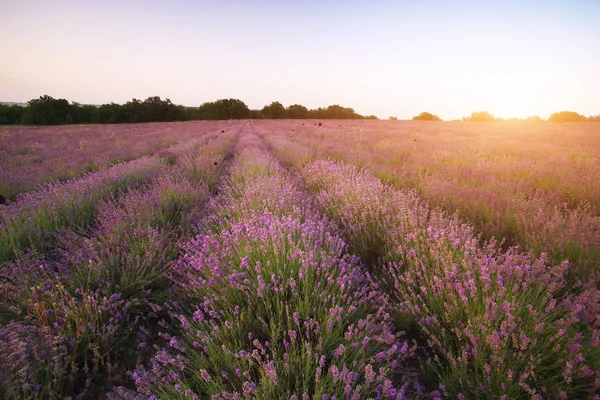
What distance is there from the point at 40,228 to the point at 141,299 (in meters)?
1.71

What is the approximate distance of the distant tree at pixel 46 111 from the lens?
4628cm

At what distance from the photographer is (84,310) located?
1.92m

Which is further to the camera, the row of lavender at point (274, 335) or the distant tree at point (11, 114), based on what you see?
the distant tree at point (11, 114)

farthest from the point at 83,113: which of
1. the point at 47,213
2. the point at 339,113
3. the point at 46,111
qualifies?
the point at 47,213

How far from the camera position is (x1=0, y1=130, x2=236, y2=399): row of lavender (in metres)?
1.48

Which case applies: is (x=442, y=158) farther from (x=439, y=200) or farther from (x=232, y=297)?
(x=232, y=297)

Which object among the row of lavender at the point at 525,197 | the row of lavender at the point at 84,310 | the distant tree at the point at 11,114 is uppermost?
the distant tree at the point at 11,114

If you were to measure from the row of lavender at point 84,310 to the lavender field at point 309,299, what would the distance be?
2 cm

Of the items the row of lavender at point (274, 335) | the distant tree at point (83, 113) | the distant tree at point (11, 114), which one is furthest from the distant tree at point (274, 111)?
the row of lavender at point (274, 335)

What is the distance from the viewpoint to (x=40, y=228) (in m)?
3.07

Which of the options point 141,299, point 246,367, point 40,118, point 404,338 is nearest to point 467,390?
point 404,338

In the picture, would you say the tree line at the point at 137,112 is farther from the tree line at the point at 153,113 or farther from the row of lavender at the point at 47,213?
the row of lavender at the point at 47,213

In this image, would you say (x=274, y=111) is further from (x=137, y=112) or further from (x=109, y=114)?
(x=109, y=114)

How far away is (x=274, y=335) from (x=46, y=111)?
63147 mm
